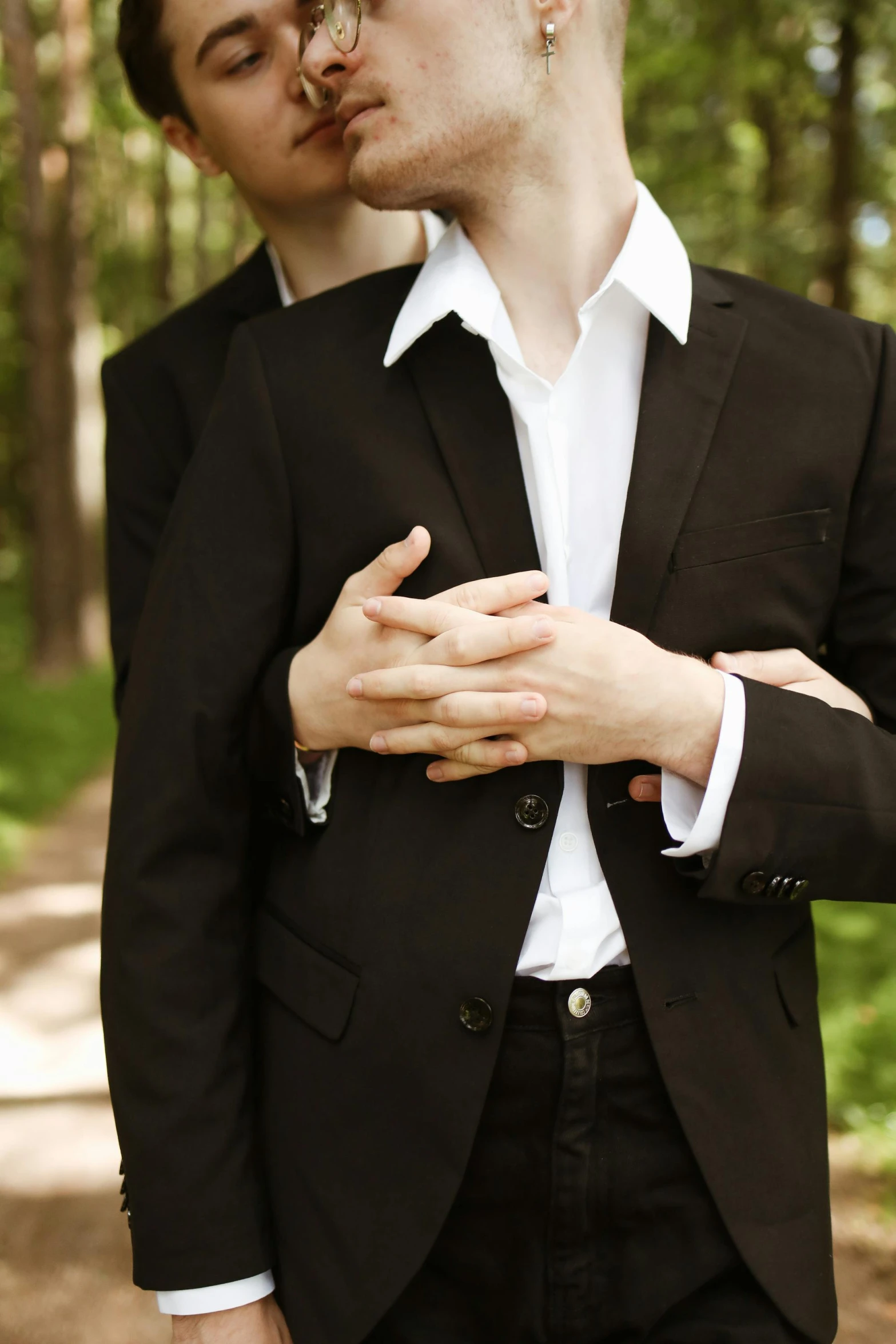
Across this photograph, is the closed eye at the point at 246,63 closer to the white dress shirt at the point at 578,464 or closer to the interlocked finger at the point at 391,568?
the white dress shirt at the point at 578,464

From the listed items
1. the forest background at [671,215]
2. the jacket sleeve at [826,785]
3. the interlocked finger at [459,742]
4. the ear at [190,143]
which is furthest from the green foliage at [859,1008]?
the ear at [190,143]

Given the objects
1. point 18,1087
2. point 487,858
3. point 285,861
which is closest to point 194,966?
point 285,861

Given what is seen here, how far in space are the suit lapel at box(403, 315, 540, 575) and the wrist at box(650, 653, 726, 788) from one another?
267 mm

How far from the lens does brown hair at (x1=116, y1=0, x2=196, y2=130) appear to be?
7.95 feet

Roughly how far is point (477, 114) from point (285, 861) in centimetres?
116

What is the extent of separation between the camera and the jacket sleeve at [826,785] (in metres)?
1.61

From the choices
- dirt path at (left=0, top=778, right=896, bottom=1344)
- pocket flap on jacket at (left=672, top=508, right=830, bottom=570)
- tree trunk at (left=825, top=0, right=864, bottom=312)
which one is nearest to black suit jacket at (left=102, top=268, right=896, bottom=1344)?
pocket flap on jacket at (left=672, top=508, right=830, bottom=570)

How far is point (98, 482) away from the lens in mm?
13602

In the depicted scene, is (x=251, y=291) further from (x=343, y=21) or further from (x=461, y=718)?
(x=461, y=718)

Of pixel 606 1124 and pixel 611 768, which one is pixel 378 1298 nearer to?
pixel 606 1124

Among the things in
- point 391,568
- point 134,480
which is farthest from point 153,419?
point 391,568

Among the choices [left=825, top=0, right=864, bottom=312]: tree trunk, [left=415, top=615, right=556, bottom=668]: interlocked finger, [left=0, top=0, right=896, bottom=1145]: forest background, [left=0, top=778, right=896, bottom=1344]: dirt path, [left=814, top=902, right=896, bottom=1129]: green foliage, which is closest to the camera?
[left=415, top=615, right=556, bottom=668]: interlocked finger

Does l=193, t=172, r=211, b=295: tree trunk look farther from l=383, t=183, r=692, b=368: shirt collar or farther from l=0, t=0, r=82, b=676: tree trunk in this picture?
l=383, t=183, r=692, b=368: shirt collar

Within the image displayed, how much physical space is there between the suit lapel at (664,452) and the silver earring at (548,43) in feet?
1.45
